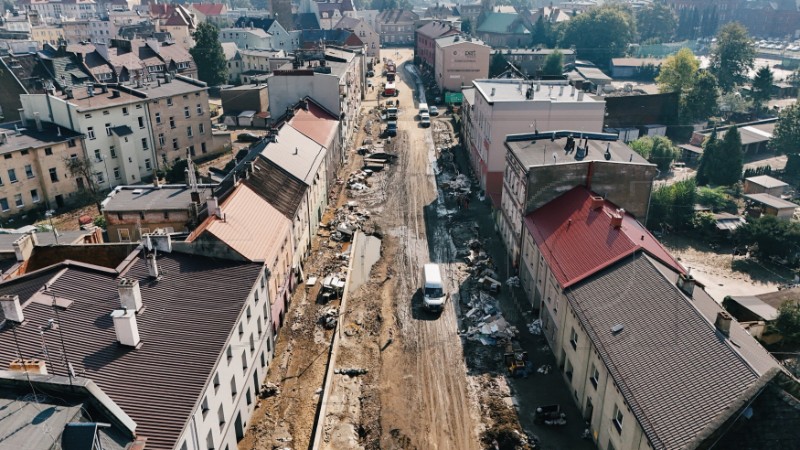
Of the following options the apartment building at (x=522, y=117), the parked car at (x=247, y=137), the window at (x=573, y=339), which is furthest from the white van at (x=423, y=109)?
the window at (x=573, y=339)

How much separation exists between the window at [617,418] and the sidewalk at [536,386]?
2.83 meters

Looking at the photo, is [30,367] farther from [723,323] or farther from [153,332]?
[723,323]

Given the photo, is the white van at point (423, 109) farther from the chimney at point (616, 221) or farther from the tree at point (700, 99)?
the chimney at point (616, 221)

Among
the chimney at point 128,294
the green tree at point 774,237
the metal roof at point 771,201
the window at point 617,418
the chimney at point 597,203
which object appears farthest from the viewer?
the metal roof at point 771,201

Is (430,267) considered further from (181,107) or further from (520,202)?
(181,107)

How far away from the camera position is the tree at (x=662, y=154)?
2756 inches

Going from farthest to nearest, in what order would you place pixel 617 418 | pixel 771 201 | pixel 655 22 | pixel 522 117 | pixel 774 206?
pixel 655 22, pixel 771 201, pixel 774 206, pixel 522 117, pixel 617 418

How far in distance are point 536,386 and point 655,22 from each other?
197 m

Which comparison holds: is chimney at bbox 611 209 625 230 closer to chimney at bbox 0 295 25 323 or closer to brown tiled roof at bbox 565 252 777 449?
brown tiled roof at bbox 565 252 777 449

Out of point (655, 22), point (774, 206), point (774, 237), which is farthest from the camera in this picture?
point (655, 22)

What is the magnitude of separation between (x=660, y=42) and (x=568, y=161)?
16735 centimetres

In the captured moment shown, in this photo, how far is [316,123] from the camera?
2351 inches

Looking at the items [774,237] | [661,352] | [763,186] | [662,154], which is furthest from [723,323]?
[662,154]

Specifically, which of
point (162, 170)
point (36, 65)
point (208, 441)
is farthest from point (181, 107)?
point (208, 441)
